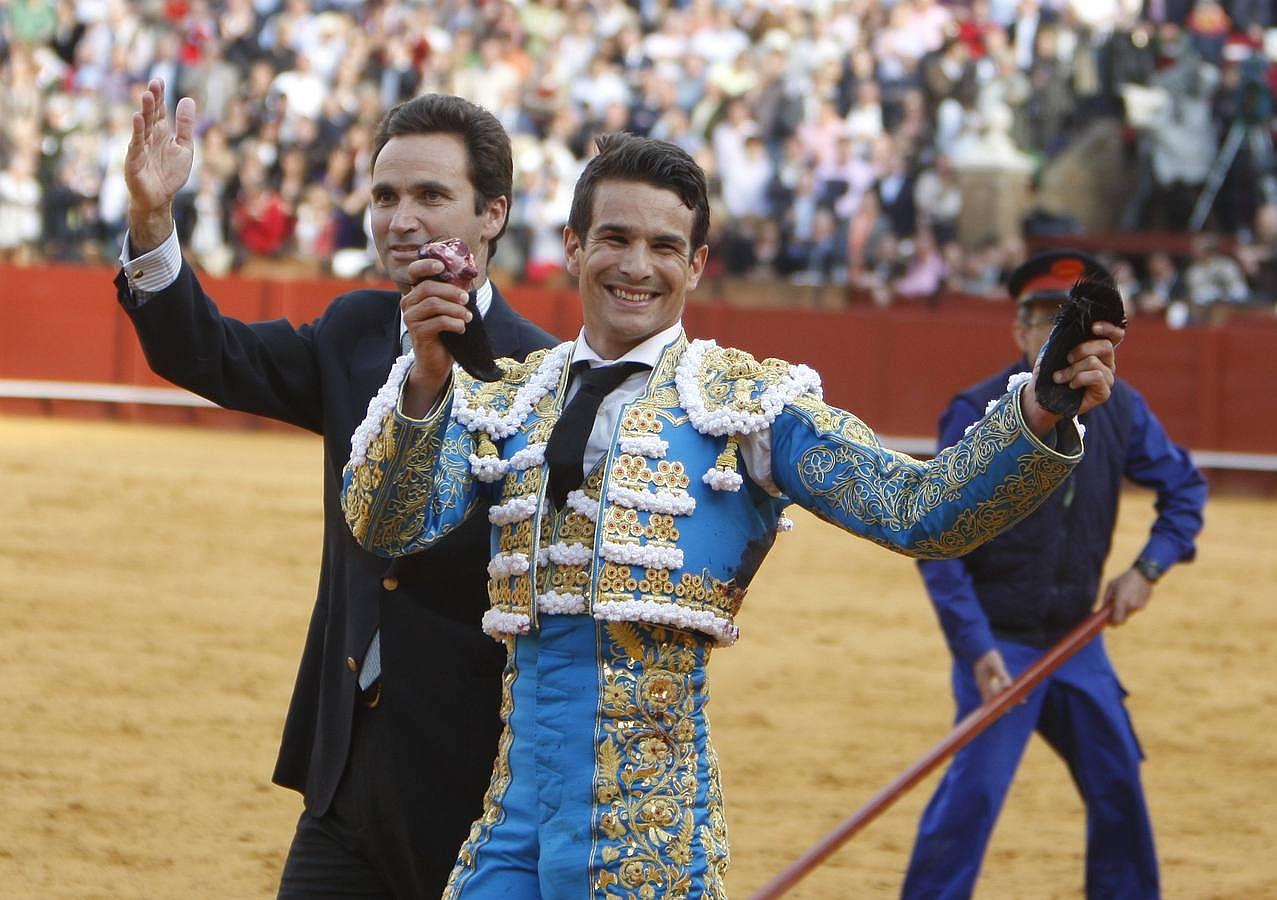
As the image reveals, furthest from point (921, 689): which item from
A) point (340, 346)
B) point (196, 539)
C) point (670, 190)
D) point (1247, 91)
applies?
point (1247, 91)

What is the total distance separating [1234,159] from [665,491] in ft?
37.9

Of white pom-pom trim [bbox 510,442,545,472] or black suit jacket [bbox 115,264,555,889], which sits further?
black suit jacket [bbox 115,264,555,889]

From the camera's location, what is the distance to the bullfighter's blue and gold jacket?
89.1 inches

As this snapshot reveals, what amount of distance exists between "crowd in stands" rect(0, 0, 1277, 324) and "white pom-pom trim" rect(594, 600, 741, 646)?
10530 mm

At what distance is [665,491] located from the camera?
7.75ft

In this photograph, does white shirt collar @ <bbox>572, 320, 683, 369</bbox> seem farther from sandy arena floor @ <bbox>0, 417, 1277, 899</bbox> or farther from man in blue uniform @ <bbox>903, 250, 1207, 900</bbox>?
sandy arena floor @ <bbox>0, 417, 1277, 899</bbox>

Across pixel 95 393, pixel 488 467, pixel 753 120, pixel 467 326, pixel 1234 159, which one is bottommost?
pixel 488 467

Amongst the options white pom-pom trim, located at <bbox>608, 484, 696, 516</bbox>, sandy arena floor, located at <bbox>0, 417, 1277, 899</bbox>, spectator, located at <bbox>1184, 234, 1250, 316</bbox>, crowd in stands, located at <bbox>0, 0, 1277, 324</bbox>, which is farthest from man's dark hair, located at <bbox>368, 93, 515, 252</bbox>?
spectator, located at <bbox>1184, 234, 1250, 316</bbox>

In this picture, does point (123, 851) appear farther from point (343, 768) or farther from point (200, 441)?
point (200, 441)

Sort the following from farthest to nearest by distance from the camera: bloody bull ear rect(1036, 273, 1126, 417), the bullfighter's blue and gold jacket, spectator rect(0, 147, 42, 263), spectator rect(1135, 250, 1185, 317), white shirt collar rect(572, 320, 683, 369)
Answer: spectator rect(0, 147, 42, 263), spectator rect(1135, 250, 1185, 317), white shirt collar rect(572, 320, 683, 369), the bullfighter's blue and gold jacket, bloody bull ear rect(1036, 273, 1126, 417)

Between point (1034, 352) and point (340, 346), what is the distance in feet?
6.39

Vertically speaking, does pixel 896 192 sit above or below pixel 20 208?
above

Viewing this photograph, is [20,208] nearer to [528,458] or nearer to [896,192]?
[896,192]

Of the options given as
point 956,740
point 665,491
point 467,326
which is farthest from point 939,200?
point 467,326
